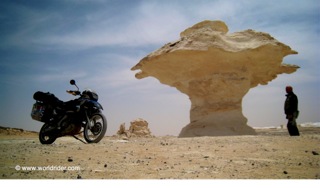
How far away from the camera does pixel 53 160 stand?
4316 millimetres

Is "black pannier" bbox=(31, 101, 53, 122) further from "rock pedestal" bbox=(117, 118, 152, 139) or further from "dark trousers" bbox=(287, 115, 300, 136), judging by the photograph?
"rock pedestal" bbox=(117, 118, 152, 139)

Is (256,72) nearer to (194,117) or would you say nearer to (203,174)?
(194,117)

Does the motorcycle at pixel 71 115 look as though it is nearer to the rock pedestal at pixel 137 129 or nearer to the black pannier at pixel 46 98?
the black pannier at pixel 46 98

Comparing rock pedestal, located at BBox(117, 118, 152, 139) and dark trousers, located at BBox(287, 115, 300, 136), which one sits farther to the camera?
rock pedestal, located at BBox(117, 118, 152, 139)

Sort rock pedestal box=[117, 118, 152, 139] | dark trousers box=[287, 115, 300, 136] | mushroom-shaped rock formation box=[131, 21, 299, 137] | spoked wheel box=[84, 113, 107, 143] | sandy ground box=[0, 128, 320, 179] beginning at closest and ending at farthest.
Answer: sandy ground box=[0, 128, 320, 179], spoked wheel box=[84, 113, 107, 143], dark trousers box=[287, 115, 300, 136], mushroom-shaped rock formation box=[131, 21, 299, 137], rock pedestal box=[117, 118, 152, 139]

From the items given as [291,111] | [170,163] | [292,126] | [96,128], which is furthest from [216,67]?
[170,163]

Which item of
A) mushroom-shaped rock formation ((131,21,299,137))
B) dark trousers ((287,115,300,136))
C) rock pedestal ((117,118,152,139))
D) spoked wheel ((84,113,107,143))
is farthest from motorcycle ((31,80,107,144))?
rock pedestal ((117,118,152,139))

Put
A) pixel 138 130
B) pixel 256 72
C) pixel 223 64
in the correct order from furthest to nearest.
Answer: pixel 138 130 < pixel 256 72 < pixel 223 64

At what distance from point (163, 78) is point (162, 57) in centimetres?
166

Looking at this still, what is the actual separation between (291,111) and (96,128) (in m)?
5.46

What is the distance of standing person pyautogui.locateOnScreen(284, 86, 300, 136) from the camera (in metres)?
7.94

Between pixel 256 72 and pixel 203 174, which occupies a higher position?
pixel 256 72

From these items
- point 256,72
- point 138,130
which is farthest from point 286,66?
point 138,130
